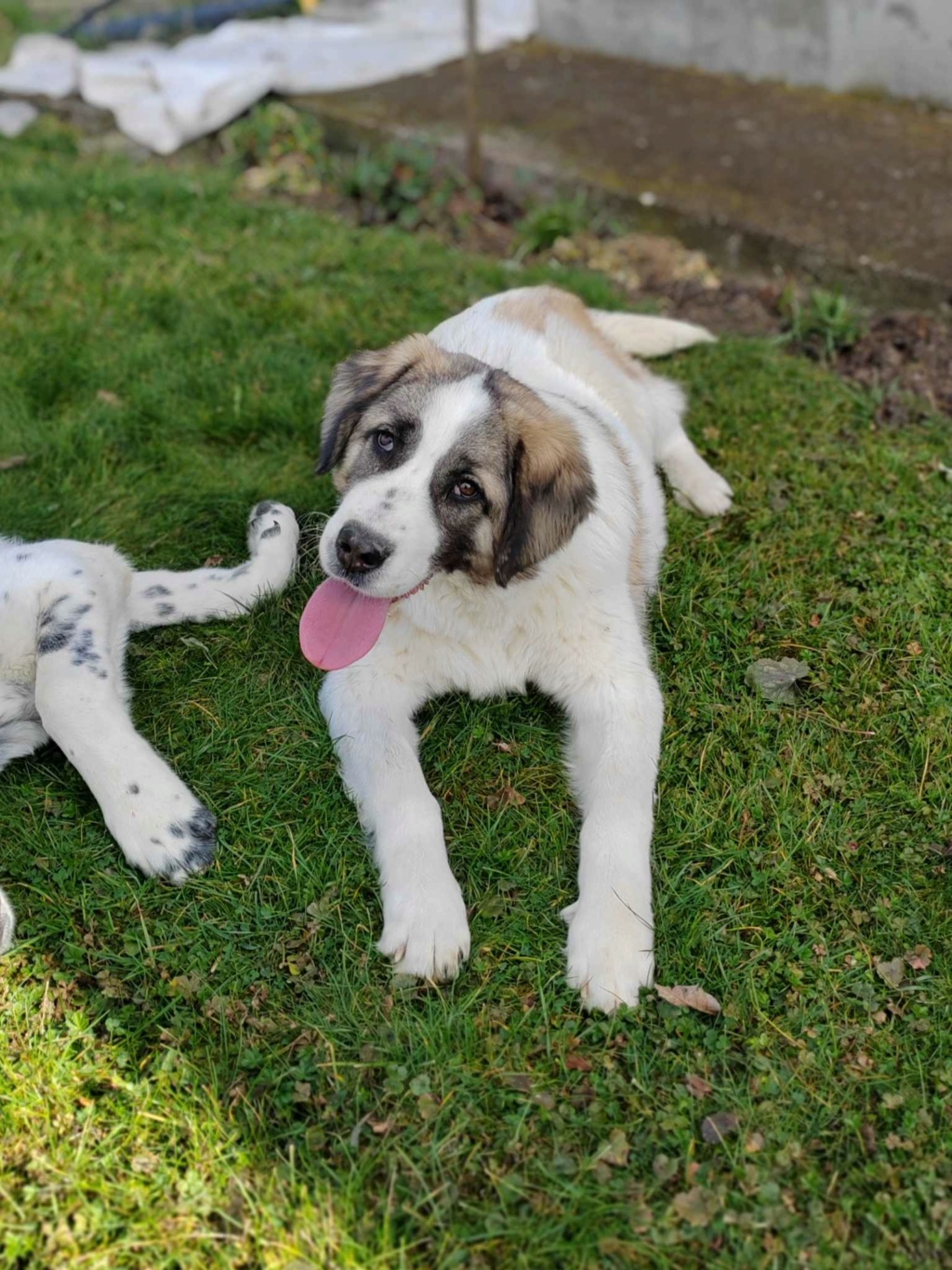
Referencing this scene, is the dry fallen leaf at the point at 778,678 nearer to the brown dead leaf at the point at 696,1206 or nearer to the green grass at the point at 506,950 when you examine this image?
the green grass at the point at 506,950

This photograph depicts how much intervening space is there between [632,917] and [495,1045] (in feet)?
1.42

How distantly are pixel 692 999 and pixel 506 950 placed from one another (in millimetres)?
448

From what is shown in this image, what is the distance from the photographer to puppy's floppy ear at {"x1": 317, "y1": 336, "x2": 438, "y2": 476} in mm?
2998

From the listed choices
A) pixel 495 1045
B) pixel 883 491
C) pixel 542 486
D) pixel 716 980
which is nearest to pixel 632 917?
pixel 716 980

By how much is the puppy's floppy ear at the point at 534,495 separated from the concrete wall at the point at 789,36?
4618 mm

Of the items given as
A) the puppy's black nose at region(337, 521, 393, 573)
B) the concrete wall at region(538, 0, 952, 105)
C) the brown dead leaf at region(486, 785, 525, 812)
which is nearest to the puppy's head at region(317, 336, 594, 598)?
the puppy's black nose at region(337, 521, 393, 573)

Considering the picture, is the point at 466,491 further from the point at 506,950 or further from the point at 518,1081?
the point at 518,1081

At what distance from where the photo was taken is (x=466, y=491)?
9.14ft

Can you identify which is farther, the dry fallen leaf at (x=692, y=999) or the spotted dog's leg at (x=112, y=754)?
the spotted dog's leg at (x=112, y=754)

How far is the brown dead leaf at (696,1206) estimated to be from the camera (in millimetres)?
2150

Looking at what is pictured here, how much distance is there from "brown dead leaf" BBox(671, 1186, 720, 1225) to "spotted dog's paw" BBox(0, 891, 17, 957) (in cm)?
160

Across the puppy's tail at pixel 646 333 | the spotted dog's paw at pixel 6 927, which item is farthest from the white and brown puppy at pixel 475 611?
the puppy's tail at pixel 646 333

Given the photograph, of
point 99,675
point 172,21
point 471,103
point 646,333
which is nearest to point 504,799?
point 99,675

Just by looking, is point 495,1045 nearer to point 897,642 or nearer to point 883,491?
point 897,642
